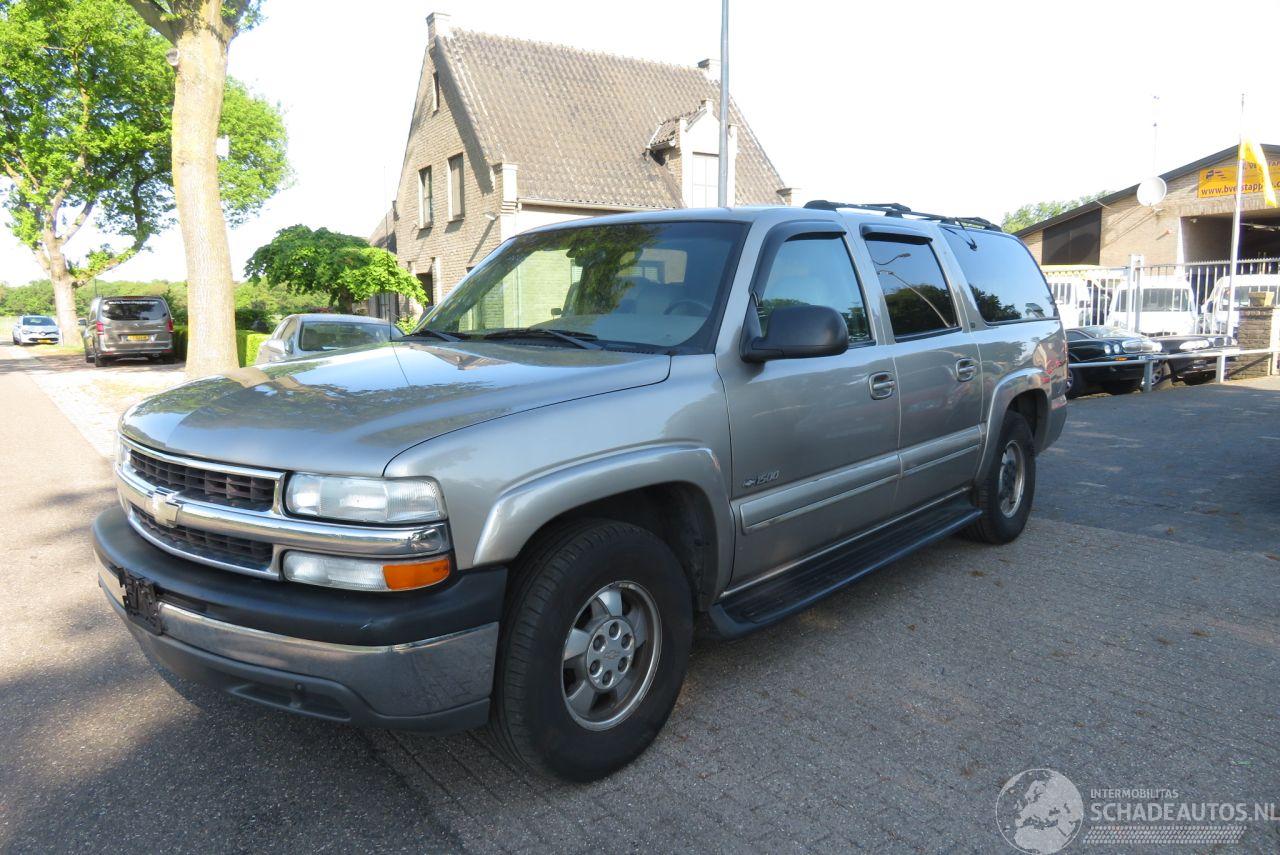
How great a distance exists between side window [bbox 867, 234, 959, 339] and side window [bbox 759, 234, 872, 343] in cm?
24

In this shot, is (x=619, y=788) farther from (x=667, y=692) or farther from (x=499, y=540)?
(x=499, y=540)

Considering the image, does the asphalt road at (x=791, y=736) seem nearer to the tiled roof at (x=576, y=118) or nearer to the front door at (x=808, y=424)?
the front door at (x=808, y=424)

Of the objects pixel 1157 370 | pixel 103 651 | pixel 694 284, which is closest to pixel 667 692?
pixel 694 284

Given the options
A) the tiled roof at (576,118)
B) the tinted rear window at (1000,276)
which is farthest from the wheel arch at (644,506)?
the tiled roof at (576,118)

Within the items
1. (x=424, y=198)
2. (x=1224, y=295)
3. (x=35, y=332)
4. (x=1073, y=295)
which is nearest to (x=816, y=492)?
(x=1224, y=295)

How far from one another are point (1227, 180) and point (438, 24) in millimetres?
23986

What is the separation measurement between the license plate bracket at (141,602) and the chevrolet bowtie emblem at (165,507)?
188 mm

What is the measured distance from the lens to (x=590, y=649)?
283 cm

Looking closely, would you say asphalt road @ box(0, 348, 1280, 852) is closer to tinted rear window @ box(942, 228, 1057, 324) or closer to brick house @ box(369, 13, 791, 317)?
tinted rear window @ box(942, 228, 1057, 324)

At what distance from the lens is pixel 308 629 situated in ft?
7.77

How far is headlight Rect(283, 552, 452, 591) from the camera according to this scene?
239 centimetres

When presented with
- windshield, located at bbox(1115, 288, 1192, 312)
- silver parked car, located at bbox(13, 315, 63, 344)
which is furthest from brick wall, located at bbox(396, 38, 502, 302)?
silver parked car, located at bbox(13, 315, 63, 344)

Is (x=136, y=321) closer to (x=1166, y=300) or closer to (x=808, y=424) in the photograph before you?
(x=1166, y=300)

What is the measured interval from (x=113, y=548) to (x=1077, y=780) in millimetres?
3281
